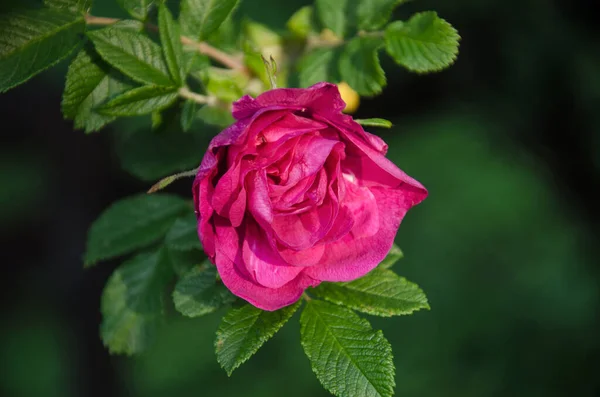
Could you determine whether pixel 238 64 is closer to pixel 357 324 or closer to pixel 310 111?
pixel 310 111

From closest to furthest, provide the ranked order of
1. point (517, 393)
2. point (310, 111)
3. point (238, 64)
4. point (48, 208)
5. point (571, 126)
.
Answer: point (310, 111) < point (238, 64) < point (517, 393) < point (571, 126) < point (48, 208)

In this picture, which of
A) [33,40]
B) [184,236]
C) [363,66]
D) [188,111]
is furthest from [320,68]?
[33,40]

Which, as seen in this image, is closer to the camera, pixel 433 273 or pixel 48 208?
pixel 433 273

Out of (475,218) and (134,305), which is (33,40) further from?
(475,218)

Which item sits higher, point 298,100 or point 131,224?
point 298,100

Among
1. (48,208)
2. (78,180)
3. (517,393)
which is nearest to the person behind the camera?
(78,180)

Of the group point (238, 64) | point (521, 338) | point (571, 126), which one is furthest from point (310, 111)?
point (571, 126)

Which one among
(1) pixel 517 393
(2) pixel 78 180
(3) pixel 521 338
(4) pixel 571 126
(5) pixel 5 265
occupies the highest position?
(4) pixel 571 126
